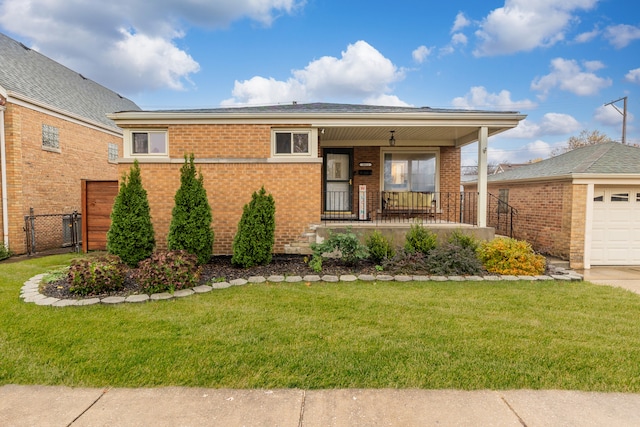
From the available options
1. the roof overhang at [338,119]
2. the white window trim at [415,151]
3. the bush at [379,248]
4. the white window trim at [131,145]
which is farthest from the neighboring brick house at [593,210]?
the white window trim at [131,145]

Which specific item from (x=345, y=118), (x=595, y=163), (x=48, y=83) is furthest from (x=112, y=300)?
(x=595, y=163)

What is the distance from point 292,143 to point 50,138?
7815 mm

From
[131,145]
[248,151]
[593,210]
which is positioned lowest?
[593,210]

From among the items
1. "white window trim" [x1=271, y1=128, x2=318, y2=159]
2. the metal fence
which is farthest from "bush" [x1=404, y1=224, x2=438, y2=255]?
the metal fence

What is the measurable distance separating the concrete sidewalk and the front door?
814 cm

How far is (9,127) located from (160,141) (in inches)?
174

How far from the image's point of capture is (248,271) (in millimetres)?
6340

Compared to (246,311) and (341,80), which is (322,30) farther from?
(246,311)

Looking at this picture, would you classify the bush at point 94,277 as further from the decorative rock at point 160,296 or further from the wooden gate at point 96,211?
the wooden gate at point 96,211

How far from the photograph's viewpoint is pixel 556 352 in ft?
10.4

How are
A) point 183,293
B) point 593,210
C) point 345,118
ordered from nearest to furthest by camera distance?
point 183,293
point 345,118
point 593,210

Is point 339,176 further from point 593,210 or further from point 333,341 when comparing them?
point 333,341

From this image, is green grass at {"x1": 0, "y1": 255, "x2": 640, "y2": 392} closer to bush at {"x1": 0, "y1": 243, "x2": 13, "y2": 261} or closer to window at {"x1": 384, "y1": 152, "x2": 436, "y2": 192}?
bush at {"x1": 0, "y1": 243, "x2": 13, "y2": 261}

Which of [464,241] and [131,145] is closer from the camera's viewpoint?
[464,241]
